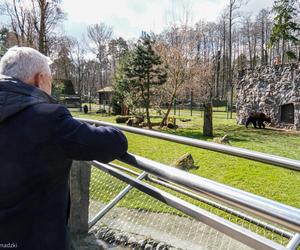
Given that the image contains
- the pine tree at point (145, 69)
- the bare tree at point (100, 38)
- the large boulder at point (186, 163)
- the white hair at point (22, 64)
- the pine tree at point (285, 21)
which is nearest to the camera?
the white hair at point (22, 64)

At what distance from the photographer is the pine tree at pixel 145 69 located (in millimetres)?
15164

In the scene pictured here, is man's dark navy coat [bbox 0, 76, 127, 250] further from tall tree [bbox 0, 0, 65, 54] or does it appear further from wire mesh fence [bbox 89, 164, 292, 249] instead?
tall tree [bbox 0, 0, 65, 54]

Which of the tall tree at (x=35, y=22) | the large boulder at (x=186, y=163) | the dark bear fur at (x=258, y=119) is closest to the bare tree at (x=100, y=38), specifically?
the tall tree at (x=35, y=22)

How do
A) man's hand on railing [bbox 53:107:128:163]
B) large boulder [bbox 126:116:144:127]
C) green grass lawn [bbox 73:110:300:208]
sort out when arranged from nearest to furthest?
man's hand on railing [bbox 53:107:128:163], green grass lawn [bbox 73:110:300:208], large boulder [bbox 126:116:144:127]

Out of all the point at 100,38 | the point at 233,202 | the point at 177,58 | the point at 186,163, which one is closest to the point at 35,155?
the point at 233,202

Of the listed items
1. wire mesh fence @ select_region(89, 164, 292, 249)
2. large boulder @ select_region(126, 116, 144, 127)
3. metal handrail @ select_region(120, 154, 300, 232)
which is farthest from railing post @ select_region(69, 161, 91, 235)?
large boulder @ select_region(126, 116, 144, 127)

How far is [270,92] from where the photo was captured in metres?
16.1

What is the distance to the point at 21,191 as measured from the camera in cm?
102

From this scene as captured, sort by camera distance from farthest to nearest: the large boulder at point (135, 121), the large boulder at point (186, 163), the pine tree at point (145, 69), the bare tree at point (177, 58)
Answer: the large boulder at point (135, 121) < the bare tree at point (177, 58) < the pine tree at point (145, 69) < the large boulder at point (186, 163)

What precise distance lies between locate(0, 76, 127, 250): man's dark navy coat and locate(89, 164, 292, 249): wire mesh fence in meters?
1.01

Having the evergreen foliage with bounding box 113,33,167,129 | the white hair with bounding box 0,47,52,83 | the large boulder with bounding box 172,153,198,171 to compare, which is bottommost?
the large boulder with bounding box 172,153,198,171

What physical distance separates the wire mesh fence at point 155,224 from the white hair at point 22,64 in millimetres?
1106

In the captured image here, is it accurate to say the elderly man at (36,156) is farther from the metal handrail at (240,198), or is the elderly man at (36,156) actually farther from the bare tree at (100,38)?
the bare tree at (100,38)

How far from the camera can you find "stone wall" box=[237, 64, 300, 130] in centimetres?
1483
